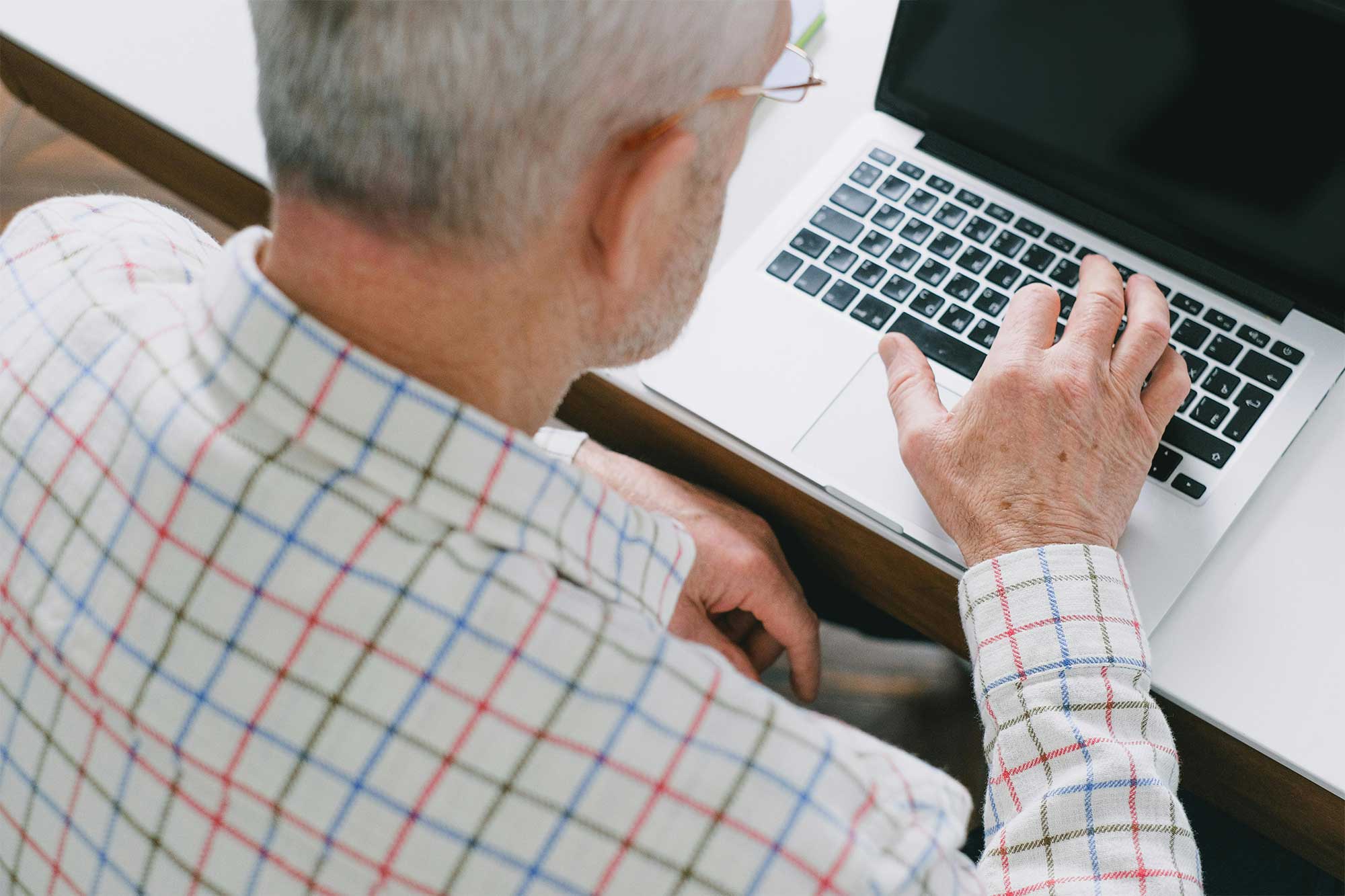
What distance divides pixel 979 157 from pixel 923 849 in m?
0.62

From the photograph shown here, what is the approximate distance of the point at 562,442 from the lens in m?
0.94

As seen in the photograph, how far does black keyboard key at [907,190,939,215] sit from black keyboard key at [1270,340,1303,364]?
11.0 inches

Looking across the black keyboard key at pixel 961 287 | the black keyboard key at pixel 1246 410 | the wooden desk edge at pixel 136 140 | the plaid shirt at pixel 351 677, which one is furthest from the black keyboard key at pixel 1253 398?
the wooden desk edge at pixel 136 140

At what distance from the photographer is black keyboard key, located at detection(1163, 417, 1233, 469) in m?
0.81

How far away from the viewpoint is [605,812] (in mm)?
507

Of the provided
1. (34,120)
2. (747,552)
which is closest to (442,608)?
(747,552)

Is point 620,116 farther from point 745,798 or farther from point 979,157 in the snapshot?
point 979,157

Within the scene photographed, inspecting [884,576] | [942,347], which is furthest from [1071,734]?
[942,347]

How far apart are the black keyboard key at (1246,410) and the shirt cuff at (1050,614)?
15 centimetres

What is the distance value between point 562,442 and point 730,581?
0.18 meters

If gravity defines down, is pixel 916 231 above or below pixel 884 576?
above

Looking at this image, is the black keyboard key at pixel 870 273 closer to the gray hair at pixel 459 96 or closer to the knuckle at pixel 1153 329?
the knuckle at pixel 1153 329

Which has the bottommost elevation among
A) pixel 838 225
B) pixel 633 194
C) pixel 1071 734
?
pixel 1071 734

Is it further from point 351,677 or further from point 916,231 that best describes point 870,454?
point 351,677
